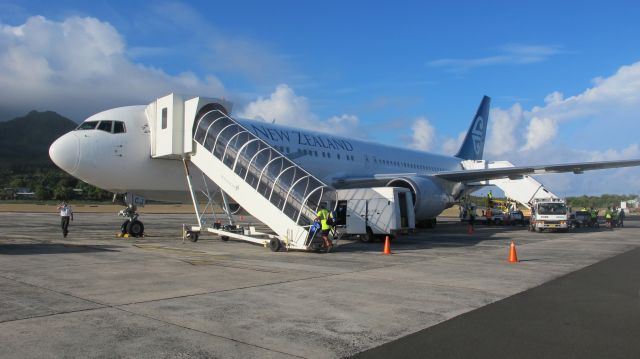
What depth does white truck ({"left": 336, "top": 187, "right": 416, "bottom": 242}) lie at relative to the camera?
1612cm

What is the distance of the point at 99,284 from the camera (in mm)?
7656

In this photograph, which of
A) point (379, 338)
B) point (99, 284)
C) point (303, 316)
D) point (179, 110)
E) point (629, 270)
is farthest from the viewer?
point (179, 110)

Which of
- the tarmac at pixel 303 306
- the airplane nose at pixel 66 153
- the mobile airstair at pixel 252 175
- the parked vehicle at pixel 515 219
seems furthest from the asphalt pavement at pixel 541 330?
the parked vehicle at pixel 515 219

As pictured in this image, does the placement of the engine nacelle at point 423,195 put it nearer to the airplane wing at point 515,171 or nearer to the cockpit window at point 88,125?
the airplane wing at point 515,171

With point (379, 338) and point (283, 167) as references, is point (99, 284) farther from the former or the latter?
point (283, 167)

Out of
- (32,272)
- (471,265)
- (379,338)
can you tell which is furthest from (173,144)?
(379,338)

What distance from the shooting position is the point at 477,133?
39.0 metres

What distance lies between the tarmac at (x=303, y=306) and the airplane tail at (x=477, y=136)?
26713 mm

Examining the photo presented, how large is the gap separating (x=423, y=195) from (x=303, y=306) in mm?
13797

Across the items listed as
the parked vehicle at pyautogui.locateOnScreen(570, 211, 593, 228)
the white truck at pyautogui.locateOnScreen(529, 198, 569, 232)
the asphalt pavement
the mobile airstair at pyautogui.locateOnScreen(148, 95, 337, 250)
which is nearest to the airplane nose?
the mobile airstair at pyautogui.locateOnScreen(148, 95, 337, 250)

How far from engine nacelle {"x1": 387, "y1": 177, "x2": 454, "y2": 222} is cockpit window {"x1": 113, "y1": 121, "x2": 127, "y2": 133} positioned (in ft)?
33.9

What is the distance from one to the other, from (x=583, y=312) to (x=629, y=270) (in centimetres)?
533

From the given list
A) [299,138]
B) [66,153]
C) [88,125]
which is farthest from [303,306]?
[299,138]

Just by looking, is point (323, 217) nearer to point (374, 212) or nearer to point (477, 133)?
point (374, 212)
